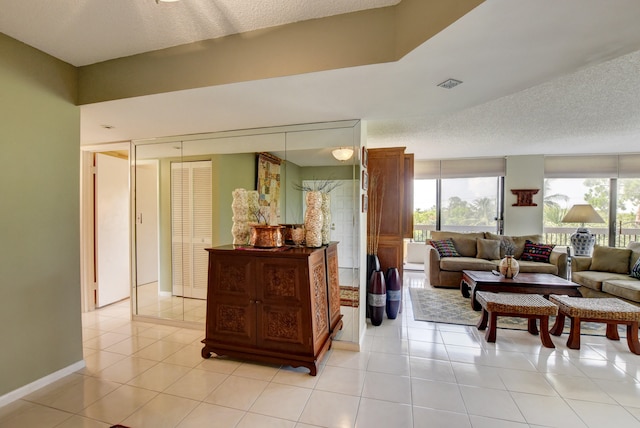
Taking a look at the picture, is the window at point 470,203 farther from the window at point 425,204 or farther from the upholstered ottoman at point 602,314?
the upholstered ottoman at point 602,314

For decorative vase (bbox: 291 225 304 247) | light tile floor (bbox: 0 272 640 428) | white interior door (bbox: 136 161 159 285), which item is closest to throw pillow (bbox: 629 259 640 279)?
light tile floor (bbox: 0 272 640 428)

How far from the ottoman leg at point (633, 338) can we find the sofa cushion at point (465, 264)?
2.10 meters

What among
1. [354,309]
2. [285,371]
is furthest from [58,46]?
[354,309]

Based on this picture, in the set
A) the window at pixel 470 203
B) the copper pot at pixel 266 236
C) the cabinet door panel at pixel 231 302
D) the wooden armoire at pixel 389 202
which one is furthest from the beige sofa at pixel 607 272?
the cabinet door panel at pixel 231 302

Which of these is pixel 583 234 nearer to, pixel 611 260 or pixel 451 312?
pixel 611 260

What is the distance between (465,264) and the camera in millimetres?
4914

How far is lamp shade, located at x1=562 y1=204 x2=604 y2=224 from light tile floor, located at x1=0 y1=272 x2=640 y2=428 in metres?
2.89

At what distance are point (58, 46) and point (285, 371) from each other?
3.09 m

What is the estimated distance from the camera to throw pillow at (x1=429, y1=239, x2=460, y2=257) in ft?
17.5

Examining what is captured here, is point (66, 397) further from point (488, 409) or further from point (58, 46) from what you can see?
point (488, 409)

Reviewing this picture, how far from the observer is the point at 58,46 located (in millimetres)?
2125

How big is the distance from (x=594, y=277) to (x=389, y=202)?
9.86 feet

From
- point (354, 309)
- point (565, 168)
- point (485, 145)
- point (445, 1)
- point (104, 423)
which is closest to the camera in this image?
point (445, 1)

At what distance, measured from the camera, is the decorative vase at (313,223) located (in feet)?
8.68
